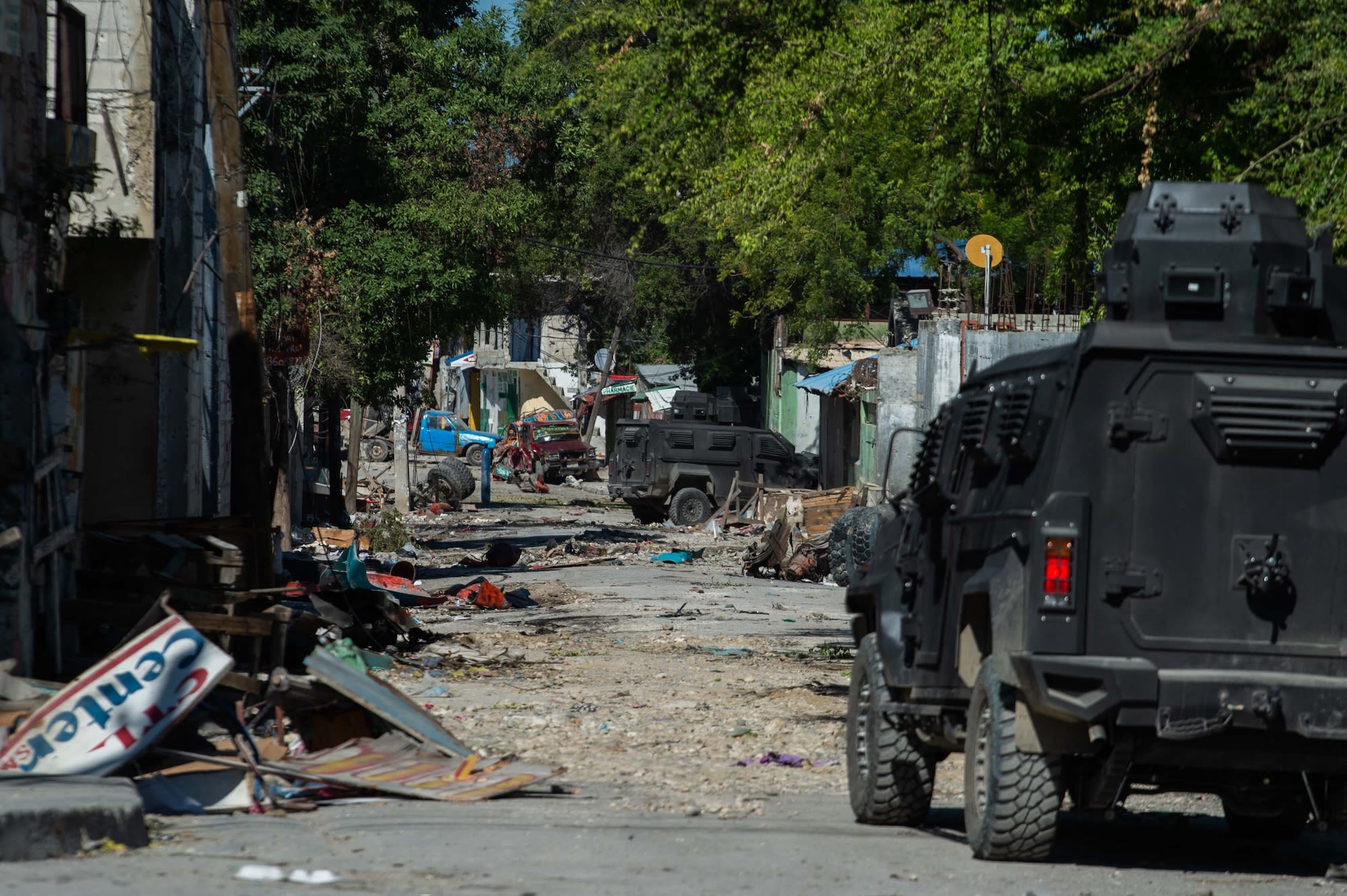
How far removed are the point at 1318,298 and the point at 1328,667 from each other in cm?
156

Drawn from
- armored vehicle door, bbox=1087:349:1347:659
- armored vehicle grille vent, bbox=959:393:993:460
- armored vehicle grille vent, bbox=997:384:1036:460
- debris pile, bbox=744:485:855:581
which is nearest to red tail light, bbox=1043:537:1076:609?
armored vehicle door, bbox=1087:349:1347:659

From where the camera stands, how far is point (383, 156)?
→ 2719 cm

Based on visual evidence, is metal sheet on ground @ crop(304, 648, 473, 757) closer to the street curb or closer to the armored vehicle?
the street curb

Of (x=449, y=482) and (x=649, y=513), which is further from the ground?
(x=449, y=482)

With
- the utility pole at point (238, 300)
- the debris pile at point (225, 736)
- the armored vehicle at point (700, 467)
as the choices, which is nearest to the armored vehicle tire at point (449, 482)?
the armored vehicle at point (700, 467)

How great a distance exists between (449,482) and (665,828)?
99.3 ft

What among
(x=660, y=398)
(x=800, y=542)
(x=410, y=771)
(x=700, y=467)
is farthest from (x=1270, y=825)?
(x=660, y=398)

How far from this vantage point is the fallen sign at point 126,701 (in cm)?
713

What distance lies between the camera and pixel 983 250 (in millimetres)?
20469

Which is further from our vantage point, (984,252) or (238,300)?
(984,252)

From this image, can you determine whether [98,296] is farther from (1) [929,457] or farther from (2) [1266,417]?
(2) [1266,417]

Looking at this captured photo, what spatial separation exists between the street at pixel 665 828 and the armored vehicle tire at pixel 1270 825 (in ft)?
0.31

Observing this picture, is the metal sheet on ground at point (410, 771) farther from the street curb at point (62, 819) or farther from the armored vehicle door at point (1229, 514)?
the armored vehicle door at point (1229, 514)

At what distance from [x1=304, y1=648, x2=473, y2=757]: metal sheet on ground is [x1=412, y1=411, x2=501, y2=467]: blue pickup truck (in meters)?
42.8
